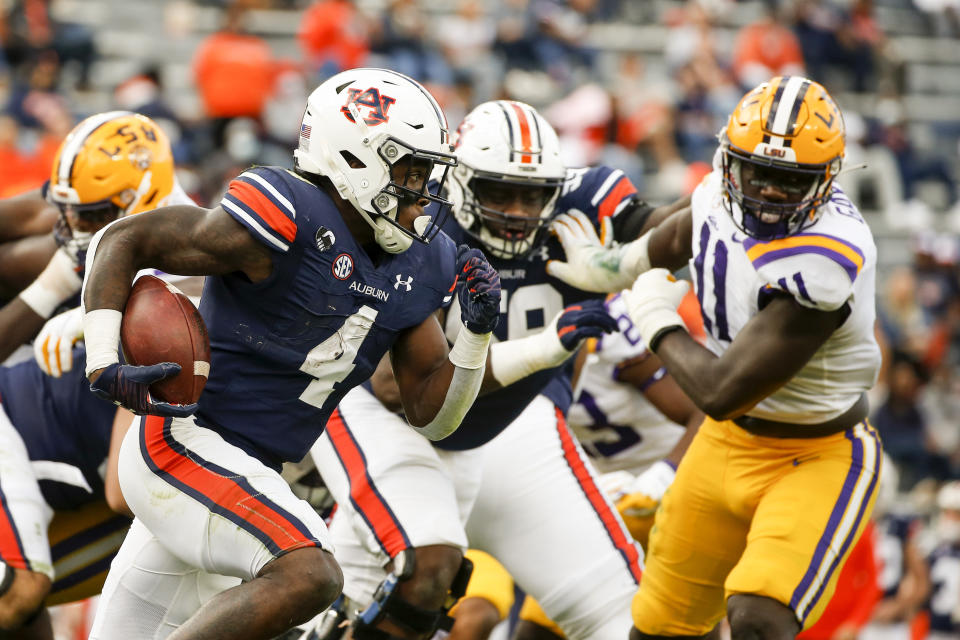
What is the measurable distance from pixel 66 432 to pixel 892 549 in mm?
5947

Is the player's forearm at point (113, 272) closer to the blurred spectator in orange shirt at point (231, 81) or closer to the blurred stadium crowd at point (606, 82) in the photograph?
the blurred stadium crowd at point (606, 82)

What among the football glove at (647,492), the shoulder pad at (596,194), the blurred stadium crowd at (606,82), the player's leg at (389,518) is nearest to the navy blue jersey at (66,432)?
the player's leg at (389,518)

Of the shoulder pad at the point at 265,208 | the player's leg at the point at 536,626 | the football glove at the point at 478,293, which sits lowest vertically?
the player's leg at the point at 536,626

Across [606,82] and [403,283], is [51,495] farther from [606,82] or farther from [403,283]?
[606,82]

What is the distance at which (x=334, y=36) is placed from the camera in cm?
1241

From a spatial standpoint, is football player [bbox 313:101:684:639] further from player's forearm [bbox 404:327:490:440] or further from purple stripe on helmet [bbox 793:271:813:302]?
purple stripe on helmet [bbox 793:271:813:302]

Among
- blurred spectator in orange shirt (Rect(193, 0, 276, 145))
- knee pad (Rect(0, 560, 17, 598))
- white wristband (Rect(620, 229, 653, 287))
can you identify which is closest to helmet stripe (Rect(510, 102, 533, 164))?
white wristband (Rect(620, 229, 653, 287))

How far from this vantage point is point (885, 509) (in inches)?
361

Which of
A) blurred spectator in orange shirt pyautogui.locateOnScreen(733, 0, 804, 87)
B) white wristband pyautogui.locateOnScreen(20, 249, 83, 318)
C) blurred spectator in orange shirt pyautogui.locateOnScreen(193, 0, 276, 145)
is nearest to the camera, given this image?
white wristband pyautogui.locateOnScreen(20, 249, 83, 318)

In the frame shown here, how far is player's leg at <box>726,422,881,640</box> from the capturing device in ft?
13.9

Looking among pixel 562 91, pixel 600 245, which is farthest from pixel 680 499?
pixel 562 91

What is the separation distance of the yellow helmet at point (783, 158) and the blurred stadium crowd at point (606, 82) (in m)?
6.32

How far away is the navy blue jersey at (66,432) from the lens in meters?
5.26

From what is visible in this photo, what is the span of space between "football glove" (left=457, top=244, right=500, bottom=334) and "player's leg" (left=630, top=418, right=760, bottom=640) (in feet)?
3.78
